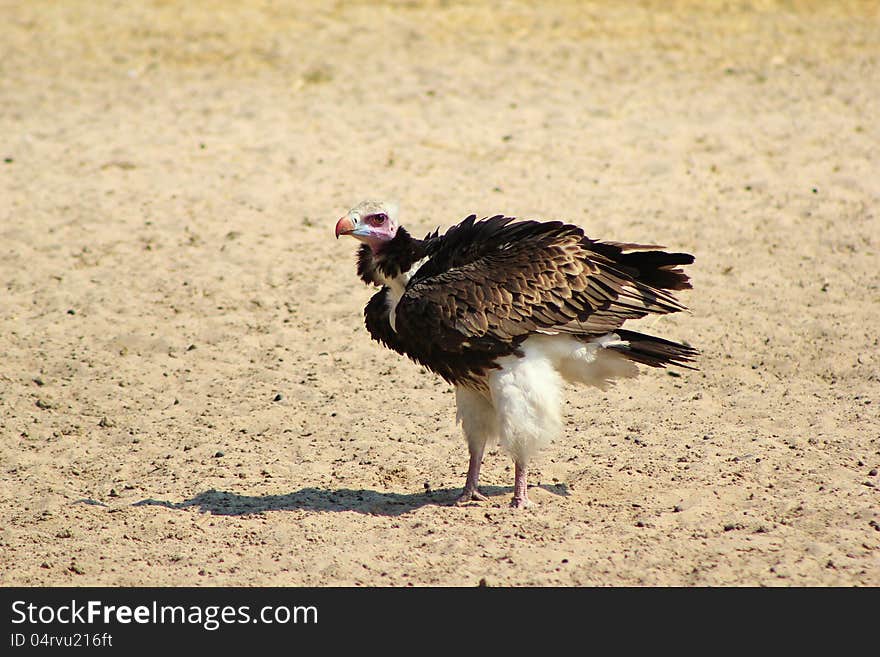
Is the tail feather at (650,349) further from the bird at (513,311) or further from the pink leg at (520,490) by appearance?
the pink leg at (520,490)

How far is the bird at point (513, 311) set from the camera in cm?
643

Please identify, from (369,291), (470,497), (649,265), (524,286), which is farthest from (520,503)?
(369,291)

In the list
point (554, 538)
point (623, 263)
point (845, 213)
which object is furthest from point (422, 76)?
point (554, 538)

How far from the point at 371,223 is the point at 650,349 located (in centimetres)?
169

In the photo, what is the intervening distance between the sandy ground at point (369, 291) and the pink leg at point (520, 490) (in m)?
0.17

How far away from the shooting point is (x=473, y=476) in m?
6.89

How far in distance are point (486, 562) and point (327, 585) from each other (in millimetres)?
809

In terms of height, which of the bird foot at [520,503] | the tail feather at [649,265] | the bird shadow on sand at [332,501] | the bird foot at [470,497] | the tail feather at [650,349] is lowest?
the bird shadow on sand at [332,501]

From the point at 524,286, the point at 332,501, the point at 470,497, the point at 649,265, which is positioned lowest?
the point at 332,501

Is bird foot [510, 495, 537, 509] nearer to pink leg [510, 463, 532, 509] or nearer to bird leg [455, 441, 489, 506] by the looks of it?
pink leg [510, 463, 532, 509]

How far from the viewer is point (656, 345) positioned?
21.5ft

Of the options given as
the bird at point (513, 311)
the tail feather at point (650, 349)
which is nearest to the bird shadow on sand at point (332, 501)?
the bird at point (513, 311)

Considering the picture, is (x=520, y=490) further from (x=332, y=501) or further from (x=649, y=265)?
(x=649, y=265)

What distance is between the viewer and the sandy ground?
6391mm
